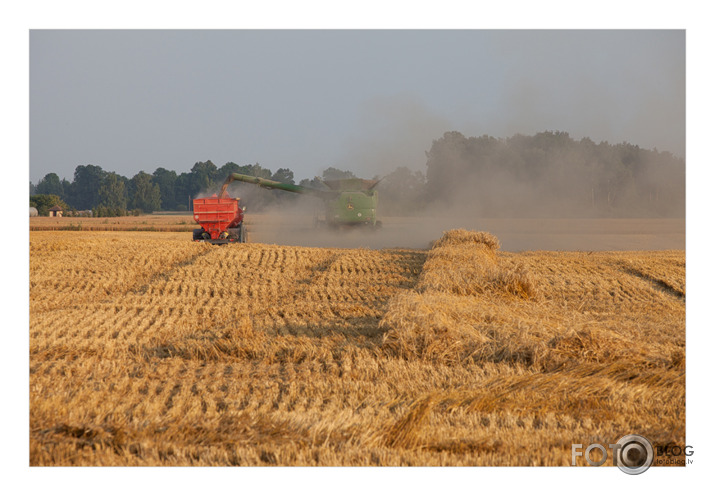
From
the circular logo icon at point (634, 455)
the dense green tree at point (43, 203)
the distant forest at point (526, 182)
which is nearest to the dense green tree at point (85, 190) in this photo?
the dense green tree at point (43, 203)

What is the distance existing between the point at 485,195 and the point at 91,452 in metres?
43.4

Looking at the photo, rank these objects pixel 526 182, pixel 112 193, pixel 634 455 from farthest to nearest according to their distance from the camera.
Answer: pixel 112 193 → pixel 526 182 → pixel 634 455

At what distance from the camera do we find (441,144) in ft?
139

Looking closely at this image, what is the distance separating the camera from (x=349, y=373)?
759 centimetres

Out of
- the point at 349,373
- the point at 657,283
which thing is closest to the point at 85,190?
the point at 657,283

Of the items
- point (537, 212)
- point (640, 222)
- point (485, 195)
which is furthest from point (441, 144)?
point (640, 222)

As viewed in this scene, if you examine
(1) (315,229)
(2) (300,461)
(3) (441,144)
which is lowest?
(2) (300,461)

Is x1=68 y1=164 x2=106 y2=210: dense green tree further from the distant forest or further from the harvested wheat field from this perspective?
the harvested wheat field

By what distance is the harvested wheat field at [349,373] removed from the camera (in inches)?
209

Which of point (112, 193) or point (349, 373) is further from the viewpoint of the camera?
point (112, 193)

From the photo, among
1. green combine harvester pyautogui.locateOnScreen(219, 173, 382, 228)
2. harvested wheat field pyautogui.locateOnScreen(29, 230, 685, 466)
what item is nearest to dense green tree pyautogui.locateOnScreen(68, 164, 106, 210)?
green combine harvester pyautogui.locateOnScreen(219, 173, 382, 228)

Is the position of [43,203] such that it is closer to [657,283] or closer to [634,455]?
[657,283]

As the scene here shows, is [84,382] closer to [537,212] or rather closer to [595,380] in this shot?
[595,380]

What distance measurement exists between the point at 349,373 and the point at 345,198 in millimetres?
21536
